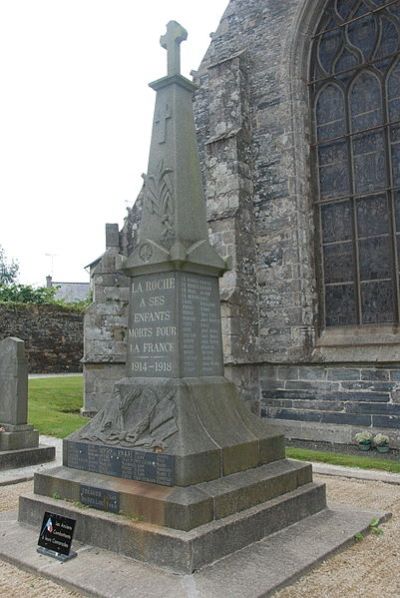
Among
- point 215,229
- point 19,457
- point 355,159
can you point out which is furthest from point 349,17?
point 19,457

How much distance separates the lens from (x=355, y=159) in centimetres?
1031

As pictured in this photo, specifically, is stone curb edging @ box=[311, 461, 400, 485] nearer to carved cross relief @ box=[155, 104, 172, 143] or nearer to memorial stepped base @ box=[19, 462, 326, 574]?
memorial stepped base @ box=[19, 462, 326, 574]

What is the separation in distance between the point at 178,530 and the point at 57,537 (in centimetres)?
93

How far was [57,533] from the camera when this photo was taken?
3.95 metres

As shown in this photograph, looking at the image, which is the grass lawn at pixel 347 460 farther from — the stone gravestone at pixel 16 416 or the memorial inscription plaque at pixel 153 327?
the memorial inscription plaque at pixel 153 327

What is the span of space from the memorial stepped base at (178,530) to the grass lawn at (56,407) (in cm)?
605

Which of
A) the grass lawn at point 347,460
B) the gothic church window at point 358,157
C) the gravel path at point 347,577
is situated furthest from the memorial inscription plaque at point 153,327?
the gothic church window at point 358,157

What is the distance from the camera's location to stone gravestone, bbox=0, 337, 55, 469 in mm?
8016

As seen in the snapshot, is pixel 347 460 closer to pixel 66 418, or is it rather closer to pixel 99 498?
pixel 99 498

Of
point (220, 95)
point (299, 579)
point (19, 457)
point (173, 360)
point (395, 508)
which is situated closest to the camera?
point (299, 579)

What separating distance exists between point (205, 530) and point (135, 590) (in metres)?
0.63

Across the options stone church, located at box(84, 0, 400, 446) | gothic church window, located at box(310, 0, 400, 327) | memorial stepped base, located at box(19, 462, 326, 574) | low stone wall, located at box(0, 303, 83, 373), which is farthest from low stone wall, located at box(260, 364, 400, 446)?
low stone wall, located at box(0, 303, 83, 373)

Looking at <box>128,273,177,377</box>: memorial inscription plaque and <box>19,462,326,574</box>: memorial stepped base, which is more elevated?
<box>128,273,177,377</box>: memorial inscription plaque

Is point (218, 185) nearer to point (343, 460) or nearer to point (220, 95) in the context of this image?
point (220, 95)
